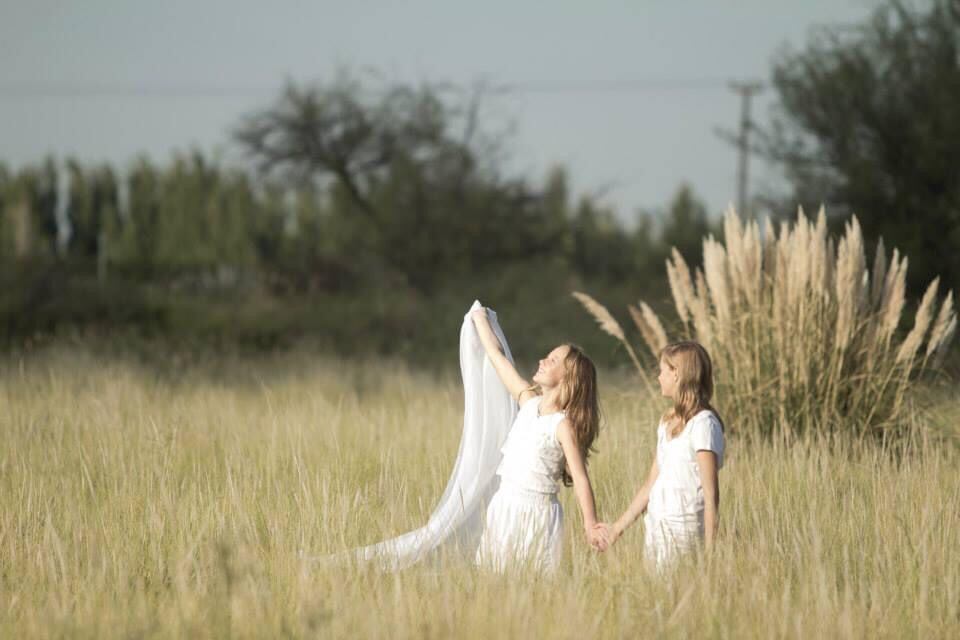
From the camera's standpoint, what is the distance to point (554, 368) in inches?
157

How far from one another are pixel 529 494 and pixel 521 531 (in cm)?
18

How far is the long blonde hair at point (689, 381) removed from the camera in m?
3.90

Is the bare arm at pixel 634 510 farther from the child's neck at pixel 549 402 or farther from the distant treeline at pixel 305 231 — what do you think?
the distant treeline at pixel 305 231

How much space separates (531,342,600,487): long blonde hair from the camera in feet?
13.0

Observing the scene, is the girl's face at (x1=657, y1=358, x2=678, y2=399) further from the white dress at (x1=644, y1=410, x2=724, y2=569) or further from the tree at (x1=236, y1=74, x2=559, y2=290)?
the tree at (x1=236, y1=74, x2=559, y2=290)

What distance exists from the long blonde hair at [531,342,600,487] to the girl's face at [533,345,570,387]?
0.01m

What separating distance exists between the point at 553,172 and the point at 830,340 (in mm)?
22546

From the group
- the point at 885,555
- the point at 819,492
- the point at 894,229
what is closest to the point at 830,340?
the point at 819,492

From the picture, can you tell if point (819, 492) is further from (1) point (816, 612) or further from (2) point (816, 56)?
(2) point (816, 56)

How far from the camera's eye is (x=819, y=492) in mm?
4984

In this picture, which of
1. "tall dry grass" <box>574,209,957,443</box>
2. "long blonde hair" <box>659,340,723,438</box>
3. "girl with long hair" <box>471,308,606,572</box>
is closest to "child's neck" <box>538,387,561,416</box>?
"girl with long hair" <box>471,308,606,572</box>

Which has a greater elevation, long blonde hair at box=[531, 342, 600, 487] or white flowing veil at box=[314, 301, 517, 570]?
long blonde hair at box=[531, 342, 600, 487]

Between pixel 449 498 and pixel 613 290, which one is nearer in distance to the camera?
pixel 449 498

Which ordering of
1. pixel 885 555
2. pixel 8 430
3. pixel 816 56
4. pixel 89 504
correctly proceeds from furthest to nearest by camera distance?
1. pixel 816 56
2. pixel 8 430
3. pixel 89 504
4. pixel 885 555
